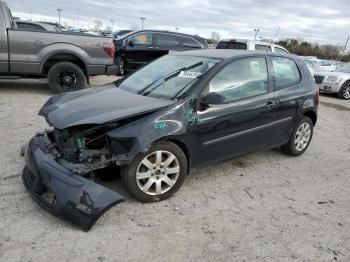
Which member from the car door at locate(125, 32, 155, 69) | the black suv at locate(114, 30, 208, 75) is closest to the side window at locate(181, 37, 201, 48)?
the black suv at locate(114, 30, 208, 75)

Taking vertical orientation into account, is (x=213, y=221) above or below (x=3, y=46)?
below

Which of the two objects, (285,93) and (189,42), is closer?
(285,93)

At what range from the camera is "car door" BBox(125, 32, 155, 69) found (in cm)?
1216

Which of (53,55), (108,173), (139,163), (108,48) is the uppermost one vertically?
(108,48)

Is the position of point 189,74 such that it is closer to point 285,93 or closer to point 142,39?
point 285,93

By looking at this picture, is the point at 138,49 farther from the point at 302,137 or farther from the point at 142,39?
the point at 302,137

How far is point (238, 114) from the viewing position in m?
4.32

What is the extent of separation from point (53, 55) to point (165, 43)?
5005mm

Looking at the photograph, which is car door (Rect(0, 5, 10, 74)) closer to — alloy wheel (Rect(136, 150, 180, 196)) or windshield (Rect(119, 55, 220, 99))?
windshield (Rect(119, 55, 220, 99))

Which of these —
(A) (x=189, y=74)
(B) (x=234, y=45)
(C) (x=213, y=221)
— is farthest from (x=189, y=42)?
(C) (x=213, y=221)

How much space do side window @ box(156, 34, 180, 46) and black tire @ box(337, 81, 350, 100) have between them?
6.07 metres

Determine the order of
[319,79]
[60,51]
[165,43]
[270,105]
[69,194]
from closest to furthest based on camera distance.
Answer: [69,194]
[270,105]
[60,51]
[165,43]
[319,79]

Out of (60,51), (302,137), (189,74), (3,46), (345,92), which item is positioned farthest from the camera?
(345,92)

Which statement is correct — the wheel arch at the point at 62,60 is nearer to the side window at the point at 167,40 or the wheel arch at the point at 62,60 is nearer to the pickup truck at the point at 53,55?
the pickup truck at the point at 53,55
